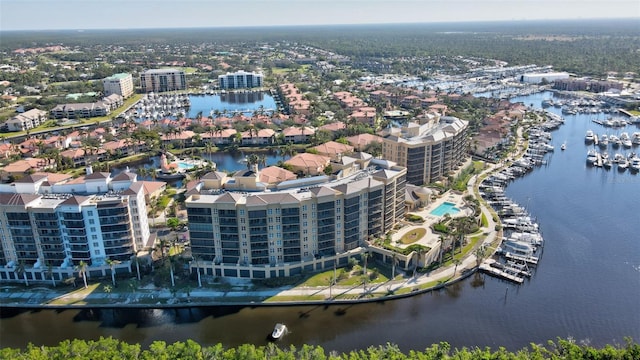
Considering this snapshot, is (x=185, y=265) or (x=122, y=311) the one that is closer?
(x=122, y=311)

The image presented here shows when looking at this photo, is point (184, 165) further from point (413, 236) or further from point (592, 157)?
point (592, 157)

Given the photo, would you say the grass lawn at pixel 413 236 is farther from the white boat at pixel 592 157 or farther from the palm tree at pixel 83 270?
the white boat at pixel 592 157

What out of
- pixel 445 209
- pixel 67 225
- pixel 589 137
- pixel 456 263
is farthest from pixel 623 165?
pixel 67 225

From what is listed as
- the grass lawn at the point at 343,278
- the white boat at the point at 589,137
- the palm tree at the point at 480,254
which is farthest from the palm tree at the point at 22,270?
the white boat at the point at 589,137

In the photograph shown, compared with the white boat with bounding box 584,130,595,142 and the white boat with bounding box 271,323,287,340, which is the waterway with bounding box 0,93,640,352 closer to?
the white boat with bounding box 271,323,287,340

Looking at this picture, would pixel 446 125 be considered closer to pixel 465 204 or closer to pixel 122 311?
pixel 465 204

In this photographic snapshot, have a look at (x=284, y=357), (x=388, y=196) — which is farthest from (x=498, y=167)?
(x=284, y=357)

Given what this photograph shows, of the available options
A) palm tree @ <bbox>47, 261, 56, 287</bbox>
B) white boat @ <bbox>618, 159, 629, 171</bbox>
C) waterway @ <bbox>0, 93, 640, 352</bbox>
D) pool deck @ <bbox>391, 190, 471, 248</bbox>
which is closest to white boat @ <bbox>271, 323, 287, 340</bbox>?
waterway @ <bbox>0, 93, 640, 352</bbox>
